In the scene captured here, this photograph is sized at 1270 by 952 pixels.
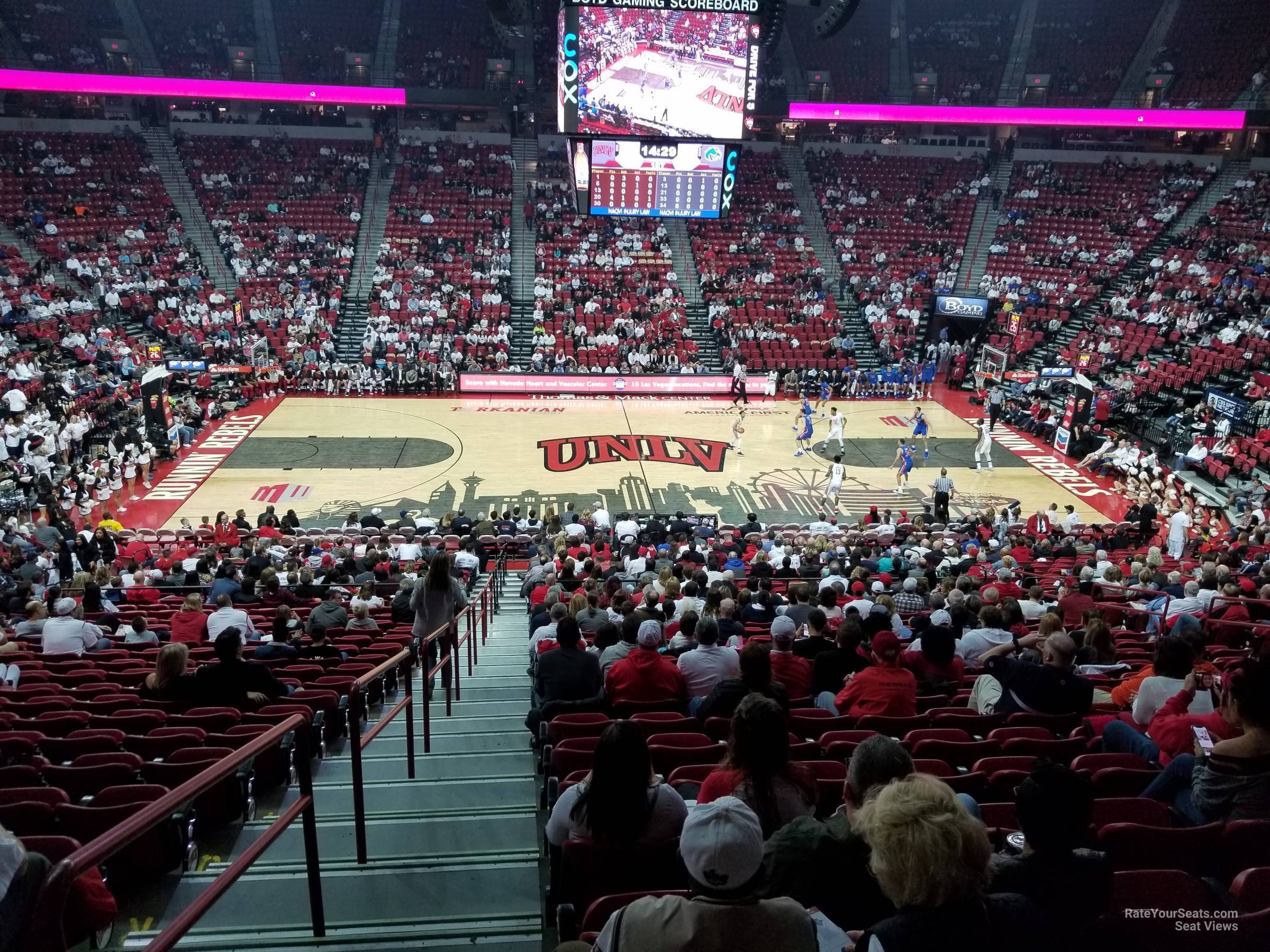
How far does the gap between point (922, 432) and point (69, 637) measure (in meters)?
20.9

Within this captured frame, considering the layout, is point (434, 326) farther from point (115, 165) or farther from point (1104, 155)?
point (1104, 155)

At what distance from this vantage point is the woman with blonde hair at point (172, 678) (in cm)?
653

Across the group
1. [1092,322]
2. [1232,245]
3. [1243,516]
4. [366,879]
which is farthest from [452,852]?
[1232,245]

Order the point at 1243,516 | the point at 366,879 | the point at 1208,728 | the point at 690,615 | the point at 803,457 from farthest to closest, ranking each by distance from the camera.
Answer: the point at 803,457, the point at 1243,516, the point at 690,615, the point at 1208,728, the point at 366,879

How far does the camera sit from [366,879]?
15.2ft

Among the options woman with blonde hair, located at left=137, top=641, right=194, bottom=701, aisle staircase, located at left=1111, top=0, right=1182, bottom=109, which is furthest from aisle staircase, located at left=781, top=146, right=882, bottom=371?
woman with blonde hair, located at left=137, top=641, right=194, bottom=701

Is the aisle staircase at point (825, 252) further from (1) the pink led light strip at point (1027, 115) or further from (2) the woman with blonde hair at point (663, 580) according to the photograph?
(2) the woman with blonde hair at point (663, 580)

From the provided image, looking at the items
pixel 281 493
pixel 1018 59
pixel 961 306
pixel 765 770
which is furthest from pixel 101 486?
pixel 1018 59

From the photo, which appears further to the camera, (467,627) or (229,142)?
(229,142)

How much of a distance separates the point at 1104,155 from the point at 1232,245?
1106 centimetres

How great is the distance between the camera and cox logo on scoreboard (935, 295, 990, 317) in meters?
34.8

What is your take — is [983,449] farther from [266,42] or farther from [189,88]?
[266,42]

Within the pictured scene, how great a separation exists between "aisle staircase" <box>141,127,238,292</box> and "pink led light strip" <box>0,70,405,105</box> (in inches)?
81.1

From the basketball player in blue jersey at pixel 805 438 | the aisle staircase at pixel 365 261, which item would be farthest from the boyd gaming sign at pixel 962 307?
the aisle staircase at pixel 365 261
